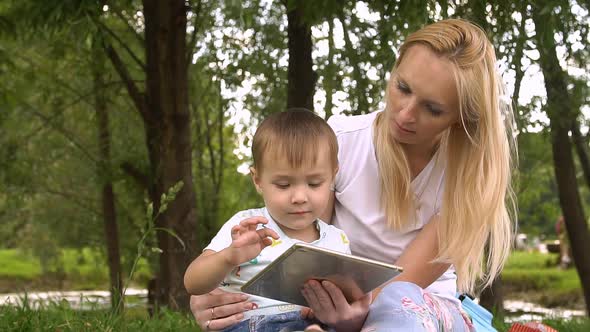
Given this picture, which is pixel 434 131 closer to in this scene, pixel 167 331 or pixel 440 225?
pixel 440 225

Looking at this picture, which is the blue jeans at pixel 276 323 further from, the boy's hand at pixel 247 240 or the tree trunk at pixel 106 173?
the tree trunk at pixel 106 173

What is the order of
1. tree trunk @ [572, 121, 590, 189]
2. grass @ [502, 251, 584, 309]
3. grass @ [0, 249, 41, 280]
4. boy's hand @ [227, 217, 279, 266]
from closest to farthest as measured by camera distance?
boy's hand @ [227, 217, 279, 266]
tree trunk @ [572, 121, 590, 189]
grass @ [502, 251, 584, 309]
grass @ [0, 249, 41, 280]

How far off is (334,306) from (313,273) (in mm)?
224

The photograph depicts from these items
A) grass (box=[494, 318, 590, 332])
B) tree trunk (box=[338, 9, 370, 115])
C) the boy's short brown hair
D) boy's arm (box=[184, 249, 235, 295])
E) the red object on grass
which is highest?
tree trunk (box=[338, 9, 370, 115])

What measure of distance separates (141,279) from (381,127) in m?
16.5

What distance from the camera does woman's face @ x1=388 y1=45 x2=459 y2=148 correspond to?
→ 10.1 feet

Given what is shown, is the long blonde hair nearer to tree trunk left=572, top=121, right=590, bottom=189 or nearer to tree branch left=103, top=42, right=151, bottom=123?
tree branch left=103, top=42, right=151, bottom=123

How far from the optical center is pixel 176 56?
764 cm

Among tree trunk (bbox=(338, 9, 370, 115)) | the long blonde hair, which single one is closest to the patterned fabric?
Answer: the long blonde hair

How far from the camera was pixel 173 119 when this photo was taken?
7.78 m

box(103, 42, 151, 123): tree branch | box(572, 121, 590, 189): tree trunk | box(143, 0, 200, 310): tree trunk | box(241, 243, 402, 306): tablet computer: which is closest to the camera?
box(241, 243, 402, 306): tablet computer

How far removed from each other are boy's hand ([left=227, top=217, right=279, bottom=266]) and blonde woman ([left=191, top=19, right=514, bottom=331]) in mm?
351

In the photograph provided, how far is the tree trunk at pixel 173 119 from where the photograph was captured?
7449mm

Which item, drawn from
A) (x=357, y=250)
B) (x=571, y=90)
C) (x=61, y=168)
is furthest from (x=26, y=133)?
(x=357, y=250)
